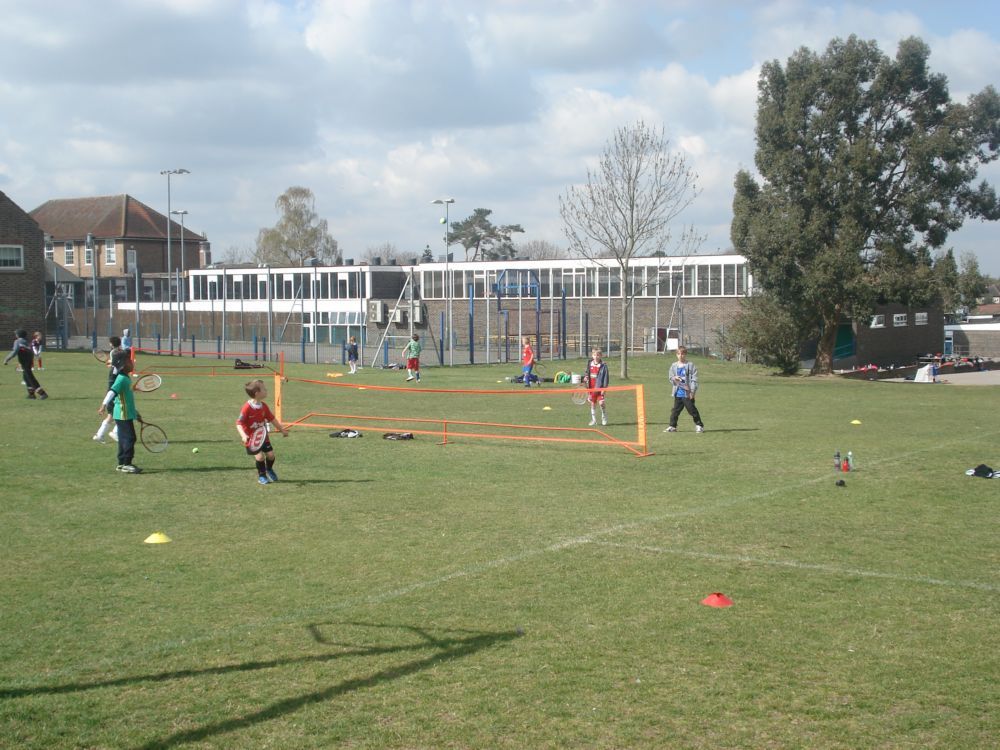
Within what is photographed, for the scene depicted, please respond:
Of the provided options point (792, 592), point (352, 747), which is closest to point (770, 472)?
point (792, 592)

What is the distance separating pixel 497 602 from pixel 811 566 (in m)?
3.41

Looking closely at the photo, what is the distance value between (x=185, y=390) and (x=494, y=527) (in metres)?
22.4

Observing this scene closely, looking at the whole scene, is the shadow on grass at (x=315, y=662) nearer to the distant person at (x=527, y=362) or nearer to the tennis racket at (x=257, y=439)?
the tennis racket at (x=257, y=439)

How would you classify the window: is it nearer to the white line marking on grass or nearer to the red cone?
the white line marking on grass

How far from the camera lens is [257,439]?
14164 millimetres

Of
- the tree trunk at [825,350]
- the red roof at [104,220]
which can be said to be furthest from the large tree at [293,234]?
the tree trunk at [825,350]

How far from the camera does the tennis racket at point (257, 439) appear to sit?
554 inches

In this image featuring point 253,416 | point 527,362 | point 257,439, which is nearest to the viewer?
point 253,416

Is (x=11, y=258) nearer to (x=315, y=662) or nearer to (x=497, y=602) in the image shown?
(x=497, y=602)

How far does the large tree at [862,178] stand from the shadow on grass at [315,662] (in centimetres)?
3616

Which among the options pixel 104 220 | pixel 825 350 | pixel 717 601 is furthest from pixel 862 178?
pixel 104 220

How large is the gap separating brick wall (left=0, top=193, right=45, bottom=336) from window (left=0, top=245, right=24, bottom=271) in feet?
0.60

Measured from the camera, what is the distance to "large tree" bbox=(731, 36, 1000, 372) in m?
40.9

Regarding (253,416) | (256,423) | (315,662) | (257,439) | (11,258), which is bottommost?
(315,662)
